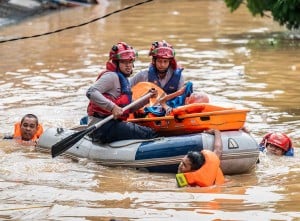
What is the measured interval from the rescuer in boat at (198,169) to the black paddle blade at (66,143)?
5.53 ft

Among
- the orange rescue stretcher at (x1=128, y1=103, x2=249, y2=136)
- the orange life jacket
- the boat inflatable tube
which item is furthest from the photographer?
the orange rescue stretcher at (x1=128, y1=103, x2=249, y2=136)

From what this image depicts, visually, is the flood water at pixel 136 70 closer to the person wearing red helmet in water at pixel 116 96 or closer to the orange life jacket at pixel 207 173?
the orange life jacket at pixel 207 173

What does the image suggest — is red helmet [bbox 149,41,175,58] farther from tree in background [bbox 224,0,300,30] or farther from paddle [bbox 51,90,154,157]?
tree in background [bbox 224,0,300,30]

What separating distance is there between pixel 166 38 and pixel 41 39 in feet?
11.9

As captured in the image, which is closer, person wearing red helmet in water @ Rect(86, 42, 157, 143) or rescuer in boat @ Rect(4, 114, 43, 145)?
person wearing red helmet in water @ Rect(86, 42, 157, 143)

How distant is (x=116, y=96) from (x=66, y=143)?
34.4 inches

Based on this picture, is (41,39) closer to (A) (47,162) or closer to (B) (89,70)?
(B) (89,70)

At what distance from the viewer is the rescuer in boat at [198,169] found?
973cm

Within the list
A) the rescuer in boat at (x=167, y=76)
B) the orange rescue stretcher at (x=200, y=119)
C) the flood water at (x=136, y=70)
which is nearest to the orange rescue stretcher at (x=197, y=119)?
the orange rescue stretcher at (x=200, y=119)

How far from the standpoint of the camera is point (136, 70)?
19734 mm

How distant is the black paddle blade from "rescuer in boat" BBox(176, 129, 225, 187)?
169 centimetres

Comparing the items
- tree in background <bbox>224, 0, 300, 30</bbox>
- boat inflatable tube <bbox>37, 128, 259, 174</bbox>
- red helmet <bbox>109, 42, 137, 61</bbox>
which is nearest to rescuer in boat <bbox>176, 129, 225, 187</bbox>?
boat inflatable tube <bbox>37, 128, 259, 174</bbox>

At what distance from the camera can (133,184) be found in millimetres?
10156

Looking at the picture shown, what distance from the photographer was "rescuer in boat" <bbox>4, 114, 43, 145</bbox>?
12930 mm
